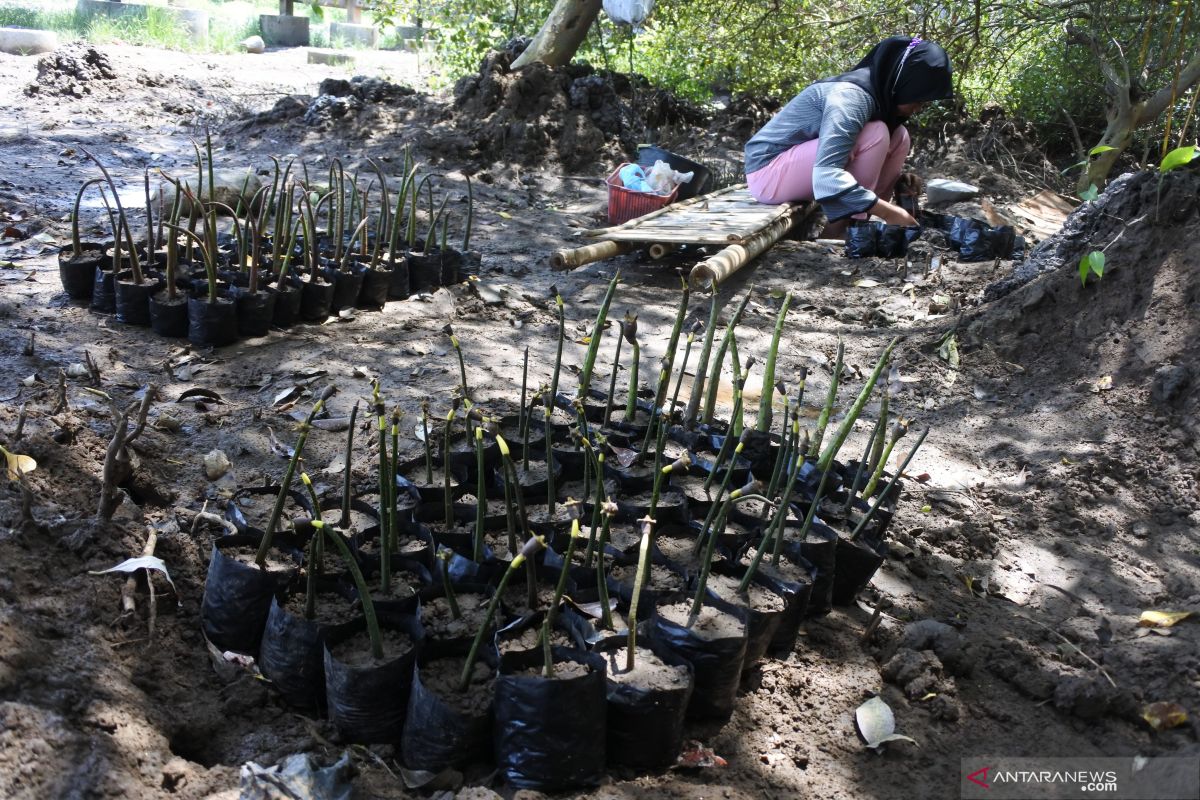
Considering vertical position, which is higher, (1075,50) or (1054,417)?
(1075,50)

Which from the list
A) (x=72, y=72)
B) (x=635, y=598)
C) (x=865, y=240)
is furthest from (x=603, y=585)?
(x=72, y=72)

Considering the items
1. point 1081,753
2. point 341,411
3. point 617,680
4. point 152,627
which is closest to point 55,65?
point 341,411

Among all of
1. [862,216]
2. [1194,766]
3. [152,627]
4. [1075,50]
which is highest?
[1075,50]

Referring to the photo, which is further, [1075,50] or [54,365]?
[1075,50]

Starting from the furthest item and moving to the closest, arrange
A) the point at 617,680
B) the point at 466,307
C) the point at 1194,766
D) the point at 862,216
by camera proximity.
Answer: the point at 862,216 → the point at 466,307 → the point at 617,680 → the point at 1194,766

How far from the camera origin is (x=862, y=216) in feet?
20.5

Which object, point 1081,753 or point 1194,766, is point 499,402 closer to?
point 1081,753

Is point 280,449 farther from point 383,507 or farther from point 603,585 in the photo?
point 603,585

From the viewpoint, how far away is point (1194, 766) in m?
1.82

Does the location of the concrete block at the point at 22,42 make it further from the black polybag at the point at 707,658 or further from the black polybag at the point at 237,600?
the black polybag at the point at 707,658

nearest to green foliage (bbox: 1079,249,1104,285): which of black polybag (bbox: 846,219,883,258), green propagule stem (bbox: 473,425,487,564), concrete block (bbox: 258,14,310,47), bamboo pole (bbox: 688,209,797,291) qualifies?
bamboo pole (bbox: 688,209,797,291)

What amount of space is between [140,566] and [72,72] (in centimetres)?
917

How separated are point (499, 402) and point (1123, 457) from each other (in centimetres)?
231

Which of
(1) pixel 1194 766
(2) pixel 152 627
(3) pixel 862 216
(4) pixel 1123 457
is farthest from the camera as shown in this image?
(3) pixel 862 216
